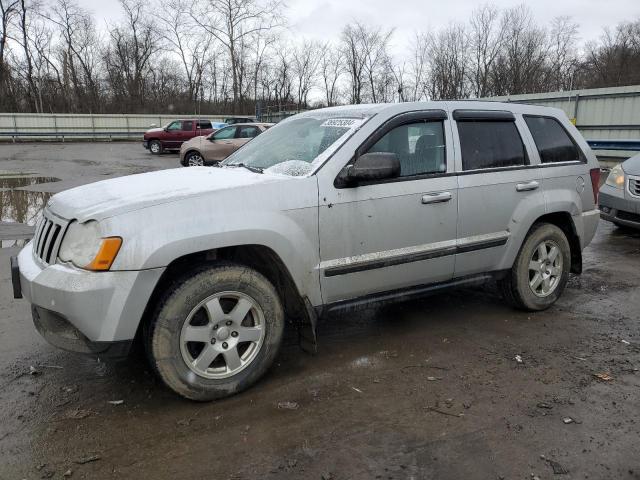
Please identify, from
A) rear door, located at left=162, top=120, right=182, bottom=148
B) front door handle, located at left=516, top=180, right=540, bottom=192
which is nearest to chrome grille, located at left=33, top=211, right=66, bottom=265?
front door handle, located at left=516, top=180, right=540, bottom=192

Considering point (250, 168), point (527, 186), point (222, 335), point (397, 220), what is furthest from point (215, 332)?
point (527, 186)

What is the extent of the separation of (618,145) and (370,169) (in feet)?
48.3

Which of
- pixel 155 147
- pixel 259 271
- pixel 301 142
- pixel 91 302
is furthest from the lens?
pixel 155 147

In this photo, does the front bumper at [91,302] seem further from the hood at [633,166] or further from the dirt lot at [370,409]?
the hood at [633,166]

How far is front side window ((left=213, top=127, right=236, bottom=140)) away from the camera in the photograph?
17875 mm

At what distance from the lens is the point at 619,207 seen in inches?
300

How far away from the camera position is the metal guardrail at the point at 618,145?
14836 mm

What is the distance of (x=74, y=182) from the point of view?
557 inches

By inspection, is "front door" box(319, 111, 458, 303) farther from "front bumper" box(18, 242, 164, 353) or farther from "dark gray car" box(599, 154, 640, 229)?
"dark gray car" box(599, 154, 640, 229)

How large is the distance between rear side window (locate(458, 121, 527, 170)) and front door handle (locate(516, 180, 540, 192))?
0.18m

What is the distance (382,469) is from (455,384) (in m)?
1.02

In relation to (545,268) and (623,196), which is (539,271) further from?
(623,196)

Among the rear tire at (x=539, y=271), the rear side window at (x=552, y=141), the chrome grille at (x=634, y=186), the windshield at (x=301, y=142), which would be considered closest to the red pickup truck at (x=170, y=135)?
the chrome grille at (x=634, y=186)

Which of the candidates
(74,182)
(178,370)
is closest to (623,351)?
(178,370)
